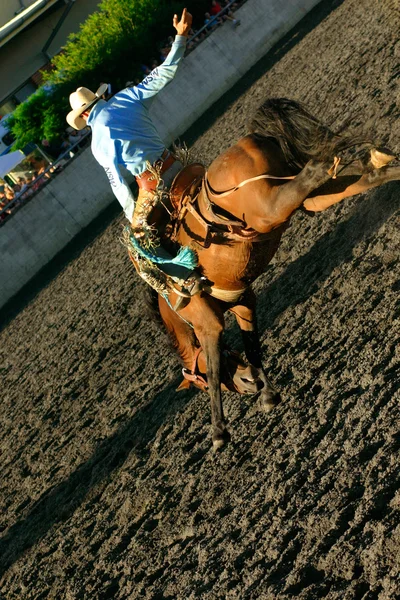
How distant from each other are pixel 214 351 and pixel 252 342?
0.57 meters

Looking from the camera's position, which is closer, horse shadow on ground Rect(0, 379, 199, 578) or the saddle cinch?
the saddle cinch

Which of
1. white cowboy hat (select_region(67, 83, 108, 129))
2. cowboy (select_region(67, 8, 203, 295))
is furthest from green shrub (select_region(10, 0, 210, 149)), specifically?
cowboy (select_region(67, 8, 203, 295))

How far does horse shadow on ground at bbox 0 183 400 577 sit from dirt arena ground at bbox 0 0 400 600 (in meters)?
0.02

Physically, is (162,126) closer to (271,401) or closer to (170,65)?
(170,65)

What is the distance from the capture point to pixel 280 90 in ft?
43.6

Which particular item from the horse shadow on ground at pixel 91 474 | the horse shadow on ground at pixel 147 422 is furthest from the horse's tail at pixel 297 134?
the horse shadow on ground at pixel 91 474

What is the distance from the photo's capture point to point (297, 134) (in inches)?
165

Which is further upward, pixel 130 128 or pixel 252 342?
pixel 130 128

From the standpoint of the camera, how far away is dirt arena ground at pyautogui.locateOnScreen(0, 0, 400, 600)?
14.0 ft

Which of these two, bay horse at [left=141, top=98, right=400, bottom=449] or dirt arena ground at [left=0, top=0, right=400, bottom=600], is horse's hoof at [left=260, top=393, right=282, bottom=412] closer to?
dirt arena ground at [left=0, top=0, right=400, bottom=600]

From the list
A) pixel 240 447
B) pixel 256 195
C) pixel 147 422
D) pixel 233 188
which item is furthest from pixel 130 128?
pixel 147 422

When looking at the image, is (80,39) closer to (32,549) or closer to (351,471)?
(32,549)

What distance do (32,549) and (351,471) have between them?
139 inches

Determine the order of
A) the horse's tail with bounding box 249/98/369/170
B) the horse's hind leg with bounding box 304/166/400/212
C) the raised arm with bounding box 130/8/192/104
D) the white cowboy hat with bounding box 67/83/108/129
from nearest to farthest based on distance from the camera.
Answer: the horse's hind leg with bounding box 304/166/400/212, the horse's tail with bounding box 249/98/369/170, the raised arm with bounding box 130/8/192/104, the white cowboy hat with bounding box 67/83/108/129
